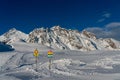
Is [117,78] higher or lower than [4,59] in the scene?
lower

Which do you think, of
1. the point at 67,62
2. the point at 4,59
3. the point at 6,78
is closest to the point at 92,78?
the point at 6,78

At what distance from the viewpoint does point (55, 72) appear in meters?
27.1

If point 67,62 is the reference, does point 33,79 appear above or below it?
below

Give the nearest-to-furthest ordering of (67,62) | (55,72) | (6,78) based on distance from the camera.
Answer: (6,78), (55,72), (67,62)

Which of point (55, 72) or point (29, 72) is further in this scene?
point (55, 72)

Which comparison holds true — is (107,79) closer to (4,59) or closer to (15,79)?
(15,79)

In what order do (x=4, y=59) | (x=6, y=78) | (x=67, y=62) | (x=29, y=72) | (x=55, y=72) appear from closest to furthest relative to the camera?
(x=6, y=78) < (x=29, y=72) < (x=55, y=72) < (x=67, y=62) < (x=4, y=59)

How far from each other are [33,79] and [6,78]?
1948 mm

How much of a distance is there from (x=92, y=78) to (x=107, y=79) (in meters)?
1.17

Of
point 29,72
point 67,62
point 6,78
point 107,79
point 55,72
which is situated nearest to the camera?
point 6,78

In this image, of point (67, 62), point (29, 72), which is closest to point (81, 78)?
point (29, 72)

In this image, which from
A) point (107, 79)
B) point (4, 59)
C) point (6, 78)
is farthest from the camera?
point (4, 59)

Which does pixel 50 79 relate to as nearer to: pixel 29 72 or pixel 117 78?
pixel 29 72

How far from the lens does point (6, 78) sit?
2081 cm
